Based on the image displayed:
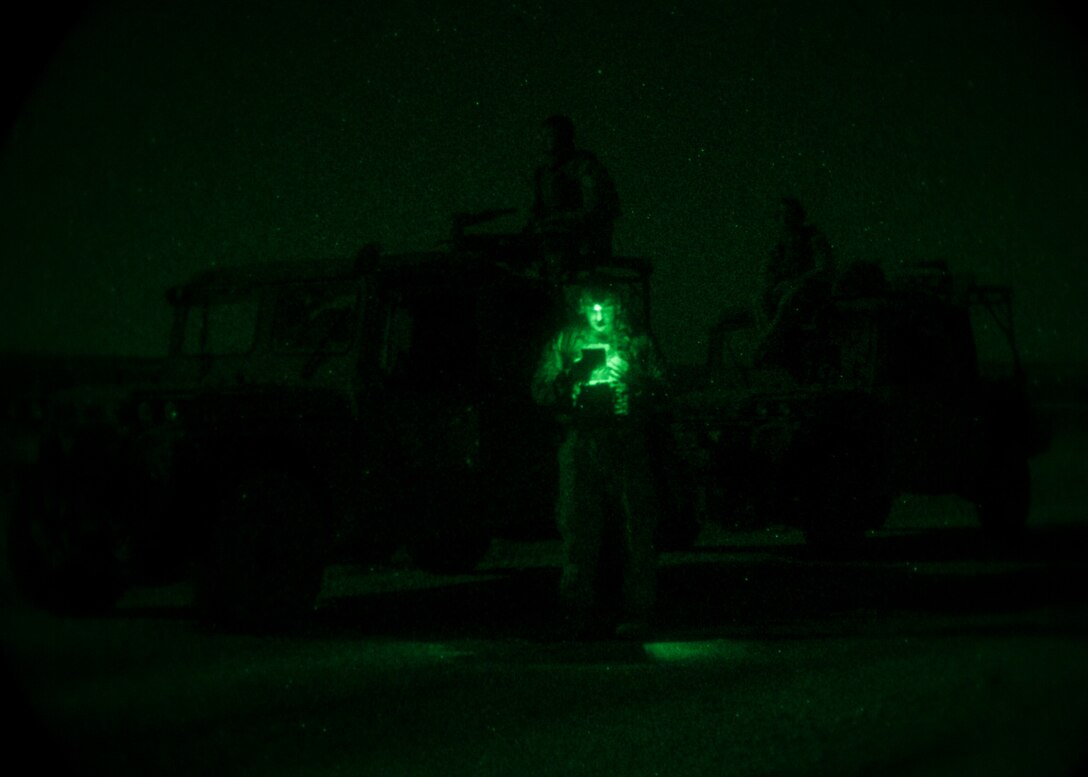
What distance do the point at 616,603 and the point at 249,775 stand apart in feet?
9.90

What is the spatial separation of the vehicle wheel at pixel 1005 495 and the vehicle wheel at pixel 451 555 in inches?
145

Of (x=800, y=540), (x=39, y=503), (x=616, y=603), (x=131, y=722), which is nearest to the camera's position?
(x=131, y=722)

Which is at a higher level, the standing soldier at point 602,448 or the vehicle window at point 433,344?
the vehicle window at point 433,344

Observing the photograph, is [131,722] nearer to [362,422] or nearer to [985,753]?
[362,422]

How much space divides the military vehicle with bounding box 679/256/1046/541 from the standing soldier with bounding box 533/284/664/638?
1.61 metres

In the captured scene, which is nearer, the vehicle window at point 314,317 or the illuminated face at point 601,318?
the illuminated face at point 601,318

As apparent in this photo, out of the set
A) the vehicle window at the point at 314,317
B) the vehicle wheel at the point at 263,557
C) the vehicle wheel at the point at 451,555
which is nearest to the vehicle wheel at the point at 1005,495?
Result: the vehicle wheel at the point at 451,555

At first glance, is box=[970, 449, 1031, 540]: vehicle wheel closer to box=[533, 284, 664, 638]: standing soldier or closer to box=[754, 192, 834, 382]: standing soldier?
box=[754, 192, 834, 382]: standing soldier

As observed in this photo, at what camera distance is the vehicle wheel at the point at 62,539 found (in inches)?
208

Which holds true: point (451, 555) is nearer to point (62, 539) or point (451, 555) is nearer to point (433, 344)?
point (433, 344)

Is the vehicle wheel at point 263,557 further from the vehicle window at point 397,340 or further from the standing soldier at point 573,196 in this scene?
the standing soldier at point 573,196

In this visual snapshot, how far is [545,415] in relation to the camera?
6.59m

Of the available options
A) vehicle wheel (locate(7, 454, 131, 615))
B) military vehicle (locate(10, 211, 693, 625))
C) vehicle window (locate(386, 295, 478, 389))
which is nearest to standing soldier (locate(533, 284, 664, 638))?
military vehicle (locate(10, 211, 693, 625))

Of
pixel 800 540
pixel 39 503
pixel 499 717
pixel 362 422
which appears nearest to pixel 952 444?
pixel 800 540
